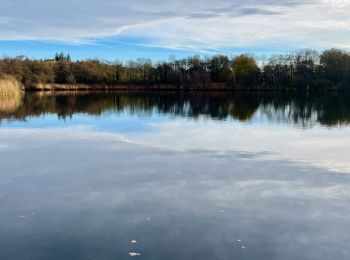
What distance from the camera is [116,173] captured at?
10148mm

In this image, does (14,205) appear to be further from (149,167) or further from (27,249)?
(149,167)

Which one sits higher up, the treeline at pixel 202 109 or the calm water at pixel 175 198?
the treeline at pixel 202 109

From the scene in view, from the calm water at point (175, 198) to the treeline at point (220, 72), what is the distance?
59.3 m

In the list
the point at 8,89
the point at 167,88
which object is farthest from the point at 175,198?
the point at 167,88

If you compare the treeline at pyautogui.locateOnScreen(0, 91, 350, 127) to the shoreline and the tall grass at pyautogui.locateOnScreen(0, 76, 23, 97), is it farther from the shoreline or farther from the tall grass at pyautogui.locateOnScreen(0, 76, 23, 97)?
the shoreline

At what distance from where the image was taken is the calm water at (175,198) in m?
5.78

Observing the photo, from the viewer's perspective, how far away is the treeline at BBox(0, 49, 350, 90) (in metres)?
74.1

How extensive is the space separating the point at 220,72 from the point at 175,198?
2934 inches

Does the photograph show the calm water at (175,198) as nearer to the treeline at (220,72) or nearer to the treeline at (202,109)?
the treeline at (202,109)

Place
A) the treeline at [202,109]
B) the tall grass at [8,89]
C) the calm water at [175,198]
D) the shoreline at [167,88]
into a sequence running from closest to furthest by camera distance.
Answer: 1. the calm water at [175,198]
2. the treeline at [202,109]
3. the tall grass at [8,89]
4. the shoreline at [167,88]

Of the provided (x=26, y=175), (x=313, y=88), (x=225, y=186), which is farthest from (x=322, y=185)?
(x=313, y=88)

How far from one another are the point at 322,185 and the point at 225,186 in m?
2.01

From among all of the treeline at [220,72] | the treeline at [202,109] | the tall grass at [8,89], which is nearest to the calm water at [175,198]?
the treeline at [202,109]

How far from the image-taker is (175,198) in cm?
802
